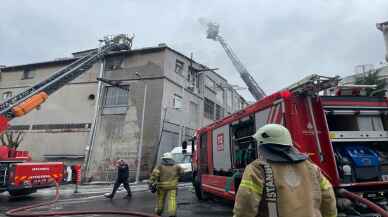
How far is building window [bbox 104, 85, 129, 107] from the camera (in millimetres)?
26734

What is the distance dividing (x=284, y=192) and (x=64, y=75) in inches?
735

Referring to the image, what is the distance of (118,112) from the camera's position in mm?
26438

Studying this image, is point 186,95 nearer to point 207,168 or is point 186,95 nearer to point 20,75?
point 20,75

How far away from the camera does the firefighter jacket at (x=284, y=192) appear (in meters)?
2.04

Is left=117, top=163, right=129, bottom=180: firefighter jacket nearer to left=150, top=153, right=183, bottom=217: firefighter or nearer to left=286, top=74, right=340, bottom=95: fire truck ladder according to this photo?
left=150, top=153, right=183, bottom=217: firefighter

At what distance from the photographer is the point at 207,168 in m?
9.88

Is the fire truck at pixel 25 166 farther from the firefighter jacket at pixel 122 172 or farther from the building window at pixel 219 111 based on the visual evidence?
the building window at pixel 219 111

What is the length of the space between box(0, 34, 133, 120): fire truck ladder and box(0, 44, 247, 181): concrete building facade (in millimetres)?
1713

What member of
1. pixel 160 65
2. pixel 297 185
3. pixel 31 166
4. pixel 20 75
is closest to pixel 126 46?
pixel 160 65

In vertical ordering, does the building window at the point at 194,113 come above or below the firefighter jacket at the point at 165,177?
above

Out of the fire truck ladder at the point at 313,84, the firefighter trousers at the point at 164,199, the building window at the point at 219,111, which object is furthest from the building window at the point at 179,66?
the fire truck ladder at the point at 313,84

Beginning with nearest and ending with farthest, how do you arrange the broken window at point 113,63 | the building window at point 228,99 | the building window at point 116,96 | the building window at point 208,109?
the building window at point 116,96 → the broken window at point 113,63 → the building window at point 208,109 → the building window at point 228,99

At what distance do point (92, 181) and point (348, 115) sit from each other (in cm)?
2260

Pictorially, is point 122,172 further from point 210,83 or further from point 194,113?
point 210,83
